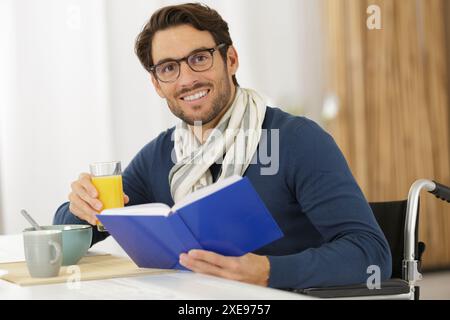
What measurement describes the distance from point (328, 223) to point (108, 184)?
1.64 feet

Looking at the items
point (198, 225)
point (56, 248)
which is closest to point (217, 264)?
point (198, 225)

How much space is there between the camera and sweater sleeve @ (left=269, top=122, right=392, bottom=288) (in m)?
1.49

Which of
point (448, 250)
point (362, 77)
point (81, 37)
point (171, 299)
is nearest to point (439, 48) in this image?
point (362, 77)

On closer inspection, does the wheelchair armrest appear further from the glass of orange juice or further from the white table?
the glass of orange juice

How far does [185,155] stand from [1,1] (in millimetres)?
1759

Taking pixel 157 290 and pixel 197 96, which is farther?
pixel 197 96

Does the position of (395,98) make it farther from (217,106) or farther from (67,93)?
(217,106)

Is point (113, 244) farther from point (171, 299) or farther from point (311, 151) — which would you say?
point (171, 299)

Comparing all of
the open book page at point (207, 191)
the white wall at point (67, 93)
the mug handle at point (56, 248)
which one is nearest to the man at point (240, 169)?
the open book page at point (207, 191)

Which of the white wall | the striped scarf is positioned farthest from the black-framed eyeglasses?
the white wall

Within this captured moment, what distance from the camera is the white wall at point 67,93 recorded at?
3361mm

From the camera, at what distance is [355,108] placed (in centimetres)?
399

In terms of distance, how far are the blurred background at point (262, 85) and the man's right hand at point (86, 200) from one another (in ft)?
5.68

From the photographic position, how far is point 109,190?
5.56 ft
